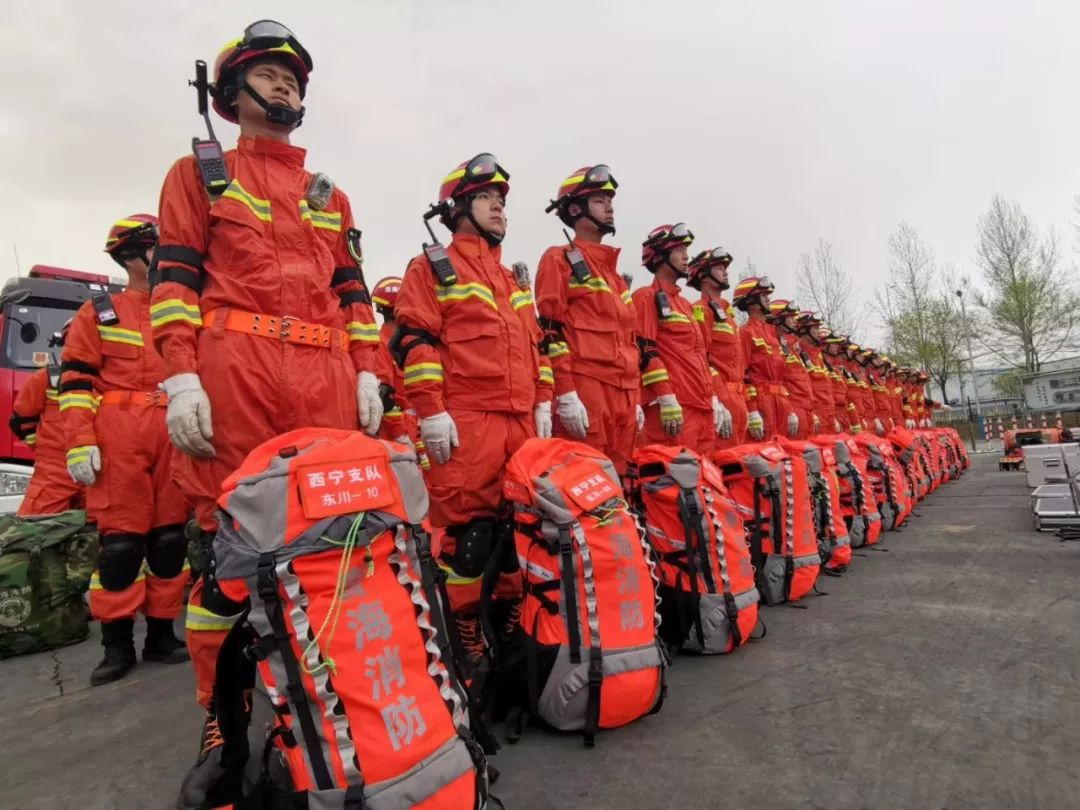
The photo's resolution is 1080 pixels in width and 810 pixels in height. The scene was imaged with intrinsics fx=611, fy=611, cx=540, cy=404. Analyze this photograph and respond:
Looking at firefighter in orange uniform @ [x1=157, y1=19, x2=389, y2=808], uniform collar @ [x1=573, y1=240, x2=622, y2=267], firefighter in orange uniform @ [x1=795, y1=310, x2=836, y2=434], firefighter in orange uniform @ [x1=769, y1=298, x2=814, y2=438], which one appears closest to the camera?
firefighter in orange uniform @ [x1=157, y1=19, x2=389, y2=808]

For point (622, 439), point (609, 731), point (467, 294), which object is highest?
point (467, 294)

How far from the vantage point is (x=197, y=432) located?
6.34ft

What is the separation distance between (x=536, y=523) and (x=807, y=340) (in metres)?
8.79

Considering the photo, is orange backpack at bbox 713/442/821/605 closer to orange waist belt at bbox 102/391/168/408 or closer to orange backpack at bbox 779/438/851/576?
orange backpack at bbox 779/438/851/576

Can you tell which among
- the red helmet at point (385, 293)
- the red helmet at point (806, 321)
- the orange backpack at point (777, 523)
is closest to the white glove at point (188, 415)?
the orange backpack at point (777, 523)

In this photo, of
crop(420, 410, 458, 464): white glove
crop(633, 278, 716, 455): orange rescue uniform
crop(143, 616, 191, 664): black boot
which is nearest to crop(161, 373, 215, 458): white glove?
crop(420, 410, 458, 464): white glove

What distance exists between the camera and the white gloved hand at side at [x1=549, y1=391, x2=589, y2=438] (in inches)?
142

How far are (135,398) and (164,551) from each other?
92 cm

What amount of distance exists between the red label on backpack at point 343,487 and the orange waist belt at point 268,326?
654 millimetres

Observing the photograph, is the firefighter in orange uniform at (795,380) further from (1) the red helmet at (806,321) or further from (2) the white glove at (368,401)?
(2) the white glove at (368,401)

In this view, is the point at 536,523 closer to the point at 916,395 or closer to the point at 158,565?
the point at 158,565

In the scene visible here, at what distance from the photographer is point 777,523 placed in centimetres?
383

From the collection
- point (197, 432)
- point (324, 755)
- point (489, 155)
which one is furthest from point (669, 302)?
point (324, 755)

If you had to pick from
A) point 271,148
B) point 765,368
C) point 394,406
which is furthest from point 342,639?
point 765,368
